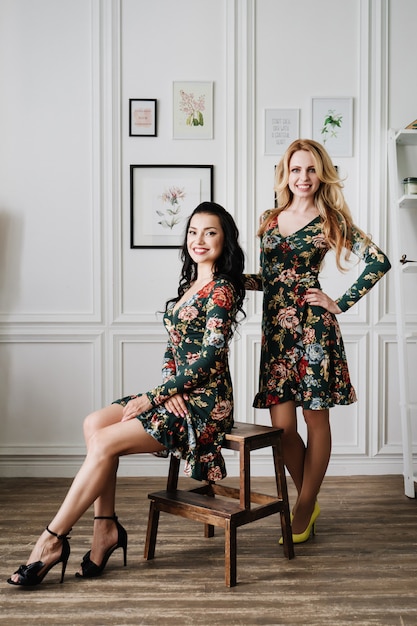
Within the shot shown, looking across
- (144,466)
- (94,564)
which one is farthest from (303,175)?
(144,466)

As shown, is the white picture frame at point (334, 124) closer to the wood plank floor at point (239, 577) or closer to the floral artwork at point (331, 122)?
the floral artwork at point (331, 122)

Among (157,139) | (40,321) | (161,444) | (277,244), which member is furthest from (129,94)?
(161,444)

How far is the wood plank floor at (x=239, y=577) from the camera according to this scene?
185 cm

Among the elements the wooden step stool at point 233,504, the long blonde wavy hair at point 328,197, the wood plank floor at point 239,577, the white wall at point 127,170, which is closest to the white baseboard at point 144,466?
the white wall at point 127,170

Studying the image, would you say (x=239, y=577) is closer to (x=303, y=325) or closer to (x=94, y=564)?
(x=94, y=564)

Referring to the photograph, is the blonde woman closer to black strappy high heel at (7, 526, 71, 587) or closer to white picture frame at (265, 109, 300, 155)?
black strappy high heel at (7, 526, 71, 587)

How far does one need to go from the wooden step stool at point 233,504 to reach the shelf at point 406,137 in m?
1.79

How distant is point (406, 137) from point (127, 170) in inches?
59.3

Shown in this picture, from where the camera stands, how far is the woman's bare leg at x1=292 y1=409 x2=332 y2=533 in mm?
2416

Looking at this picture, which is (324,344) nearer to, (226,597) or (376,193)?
(226,597)

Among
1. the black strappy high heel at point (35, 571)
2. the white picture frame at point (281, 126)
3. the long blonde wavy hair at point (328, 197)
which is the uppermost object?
the white picture frame at point (281, 126)

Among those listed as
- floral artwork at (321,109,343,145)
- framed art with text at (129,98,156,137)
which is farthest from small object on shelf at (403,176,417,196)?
framed art with text at (129,98,156,137)

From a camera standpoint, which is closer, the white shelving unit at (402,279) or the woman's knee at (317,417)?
the woman's knee at (317,417)

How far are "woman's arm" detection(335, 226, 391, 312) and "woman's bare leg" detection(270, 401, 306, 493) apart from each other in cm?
45
